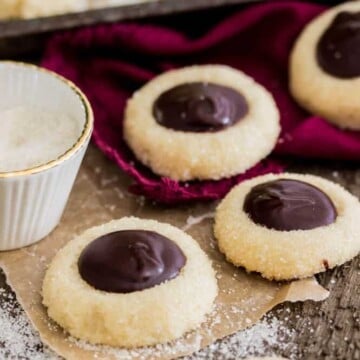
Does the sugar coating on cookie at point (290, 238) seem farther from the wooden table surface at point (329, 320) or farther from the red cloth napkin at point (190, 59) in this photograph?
the red cloth napkin at point (190, 59)

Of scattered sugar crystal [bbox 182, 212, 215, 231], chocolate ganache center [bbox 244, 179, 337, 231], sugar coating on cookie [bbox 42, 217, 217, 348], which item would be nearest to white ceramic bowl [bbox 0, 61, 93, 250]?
sugar coating on cookie [bbox 42, 217, 217, 348]

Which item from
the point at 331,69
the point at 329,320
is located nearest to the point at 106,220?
the point at 329,320

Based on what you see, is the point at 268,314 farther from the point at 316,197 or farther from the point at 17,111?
the point at 17,111

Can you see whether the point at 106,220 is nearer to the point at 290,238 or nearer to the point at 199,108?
the point at 199,108

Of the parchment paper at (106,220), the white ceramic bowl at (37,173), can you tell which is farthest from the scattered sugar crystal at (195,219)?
the white ceramic bowl at (37,173)

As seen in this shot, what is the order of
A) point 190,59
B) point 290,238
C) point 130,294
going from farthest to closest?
point 190,59, point 290,238, point 130,294

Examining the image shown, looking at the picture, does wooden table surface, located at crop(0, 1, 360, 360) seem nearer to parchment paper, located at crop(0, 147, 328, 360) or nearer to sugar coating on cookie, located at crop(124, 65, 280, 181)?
parchment paper, located at crop(0, 147, 328, 360)
